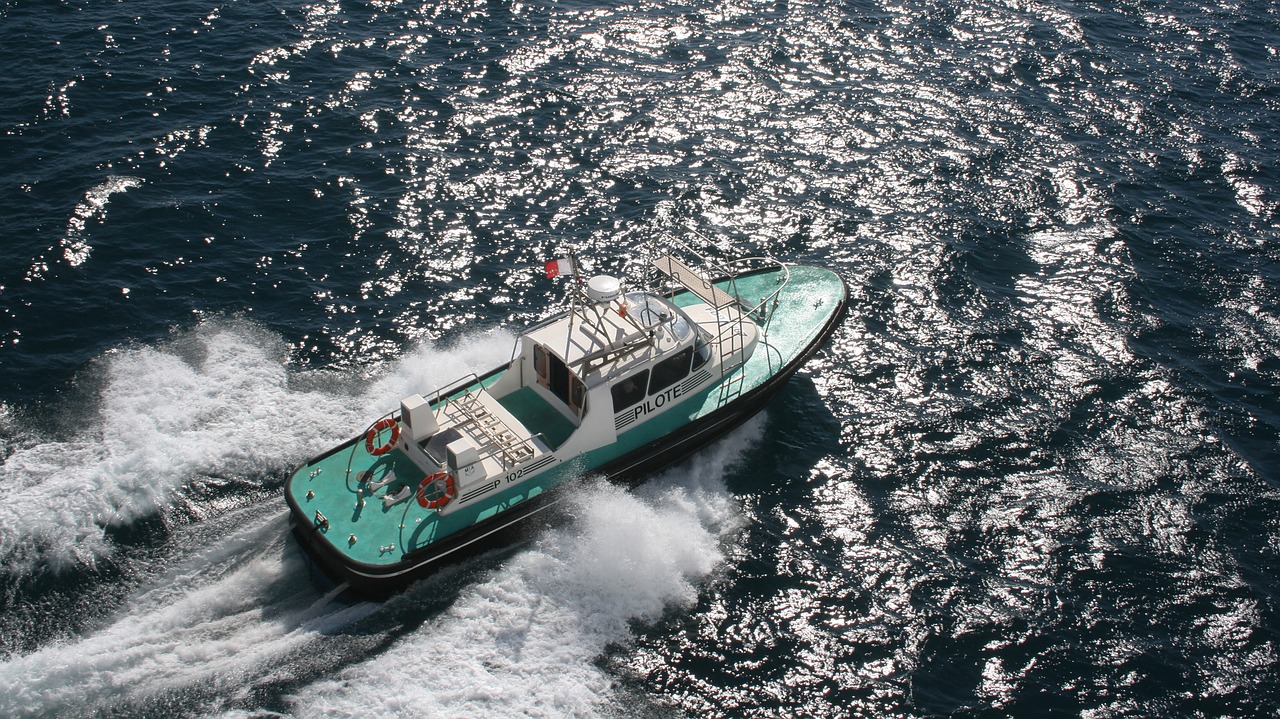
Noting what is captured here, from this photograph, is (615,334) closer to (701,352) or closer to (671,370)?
(671,370)

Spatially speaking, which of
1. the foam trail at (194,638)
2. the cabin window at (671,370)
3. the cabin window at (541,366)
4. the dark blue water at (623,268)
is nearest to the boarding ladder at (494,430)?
the cabin window at (541,366)

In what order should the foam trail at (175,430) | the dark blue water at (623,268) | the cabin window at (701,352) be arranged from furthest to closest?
1. the cabin window at (701,352)
2. the foam trail at (175,430)
3. the dark blue water at (623,268)

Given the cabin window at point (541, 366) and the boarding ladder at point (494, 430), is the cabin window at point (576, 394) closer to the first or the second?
the cabin window at point (541, 366)

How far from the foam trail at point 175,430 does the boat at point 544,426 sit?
5.90ft

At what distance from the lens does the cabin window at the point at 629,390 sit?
21750mm

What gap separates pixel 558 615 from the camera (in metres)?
19.4

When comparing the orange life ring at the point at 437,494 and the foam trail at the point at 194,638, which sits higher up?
the orange life ring at the point at 437,494

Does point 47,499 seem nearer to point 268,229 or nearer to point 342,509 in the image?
point 342,509

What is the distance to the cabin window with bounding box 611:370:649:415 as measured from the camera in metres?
21.8

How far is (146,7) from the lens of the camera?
39.8 m

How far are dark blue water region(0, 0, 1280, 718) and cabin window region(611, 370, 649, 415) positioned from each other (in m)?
1.99

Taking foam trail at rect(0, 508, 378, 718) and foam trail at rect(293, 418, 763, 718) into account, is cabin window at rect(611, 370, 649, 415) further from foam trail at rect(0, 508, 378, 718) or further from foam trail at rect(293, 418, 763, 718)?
foam trail at rect(0, 508, 378, 718)

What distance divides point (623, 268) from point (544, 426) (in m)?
8.71

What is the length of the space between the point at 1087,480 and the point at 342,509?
18002mm
